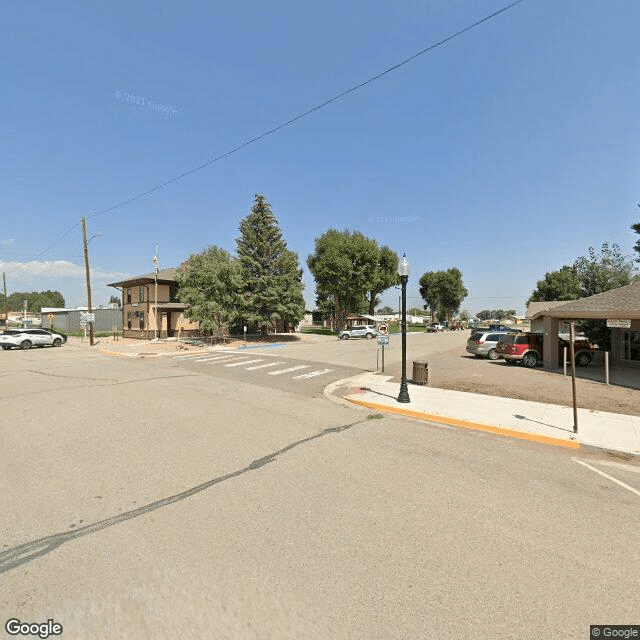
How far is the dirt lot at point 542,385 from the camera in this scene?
30.5 feet

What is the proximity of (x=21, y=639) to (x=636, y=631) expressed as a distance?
420 centimetres

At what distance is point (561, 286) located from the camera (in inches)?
2226

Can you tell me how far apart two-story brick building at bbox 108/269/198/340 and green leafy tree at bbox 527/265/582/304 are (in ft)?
187

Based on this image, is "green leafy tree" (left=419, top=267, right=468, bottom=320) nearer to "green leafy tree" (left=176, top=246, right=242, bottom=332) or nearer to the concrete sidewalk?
"green leafy tree" (left=176, top=246, right=242, bottom=332)

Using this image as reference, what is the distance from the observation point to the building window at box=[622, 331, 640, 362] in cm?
1642

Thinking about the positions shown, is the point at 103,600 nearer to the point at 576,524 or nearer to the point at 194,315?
the point at 576,524

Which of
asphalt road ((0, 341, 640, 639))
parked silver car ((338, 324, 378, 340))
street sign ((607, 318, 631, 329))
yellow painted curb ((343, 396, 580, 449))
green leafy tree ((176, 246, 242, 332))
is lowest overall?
yellow painted curb ((343, 396, 580, 449))

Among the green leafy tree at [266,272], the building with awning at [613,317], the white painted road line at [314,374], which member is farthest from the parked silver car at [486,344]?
the green leafy tree at [266,272]

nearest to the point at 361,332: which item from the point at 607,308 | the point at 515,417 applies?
the point at 607,308

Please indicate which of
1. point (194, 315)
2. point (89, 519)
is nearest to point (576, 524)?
point (89, 519)

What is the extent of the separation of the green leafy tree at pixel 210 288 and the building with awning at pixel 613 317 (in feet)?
72.9

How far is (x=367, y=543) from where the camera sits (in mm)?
3182

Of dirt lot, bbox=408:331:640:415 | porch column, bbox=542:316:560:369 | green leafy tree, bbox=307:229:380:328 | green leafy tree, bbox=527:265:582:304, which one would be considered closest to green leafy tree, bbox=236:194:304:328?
green leafy tree, bbox=307:229:380:328

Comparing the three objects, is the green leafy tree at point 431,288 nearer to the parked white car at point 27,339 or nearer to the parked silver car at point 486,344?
the parked silver car at point 486,344
